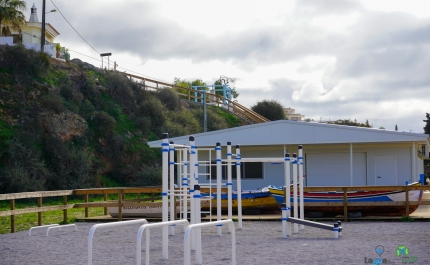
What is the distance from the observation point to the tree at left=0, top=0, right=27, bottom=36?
40.3m

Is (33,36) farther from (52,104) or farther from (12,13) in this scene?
(52,104)

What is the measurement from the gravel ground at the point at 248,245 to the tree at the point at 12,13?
27499 mm

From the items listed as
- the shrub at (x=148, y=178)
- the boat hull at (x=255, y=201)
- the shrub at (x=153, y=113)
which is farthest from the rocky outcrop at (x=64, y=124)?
the boat hull at (x=255, y=201)

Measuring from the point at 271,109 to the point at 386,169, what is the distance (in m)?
35.4

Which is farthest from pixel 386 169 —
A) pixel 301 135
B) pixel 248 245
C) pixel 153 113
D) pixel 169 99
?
pixel 169 99

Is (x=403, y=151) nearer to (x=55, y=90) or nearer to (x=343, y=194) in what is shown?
(x=343, y=194)

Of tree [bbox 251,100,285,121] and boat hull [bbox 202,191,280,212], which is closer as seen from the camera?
boat hull [bbox 202,191,280,212]

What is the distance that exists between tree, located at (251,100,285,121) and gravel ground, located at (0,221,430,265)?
136 feet

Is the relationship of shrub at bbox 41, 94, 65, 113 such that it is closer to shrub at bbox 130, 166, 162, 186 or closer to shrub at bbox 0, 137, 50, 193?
shrub at bbox 0, 137, 50, 193

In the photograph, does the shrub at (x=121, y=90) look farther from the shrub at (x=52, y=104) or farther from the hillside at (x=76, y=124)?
the shrub at (x=52, y=104)

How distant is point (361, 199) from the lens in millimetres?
18516

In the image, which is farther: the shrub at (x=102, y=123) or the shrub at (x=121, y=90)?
the shrub at (x=121, y=90)

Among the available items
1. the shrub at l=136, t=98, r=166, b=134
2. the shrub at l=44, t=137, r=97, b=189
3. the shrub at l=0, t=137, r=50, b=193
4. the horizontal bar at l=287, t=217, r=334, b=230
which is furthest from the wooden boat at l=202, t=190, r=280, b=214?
the shrub at l=136, t=98, r=166, b=134

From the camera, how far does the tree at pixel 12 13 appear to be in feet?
132
